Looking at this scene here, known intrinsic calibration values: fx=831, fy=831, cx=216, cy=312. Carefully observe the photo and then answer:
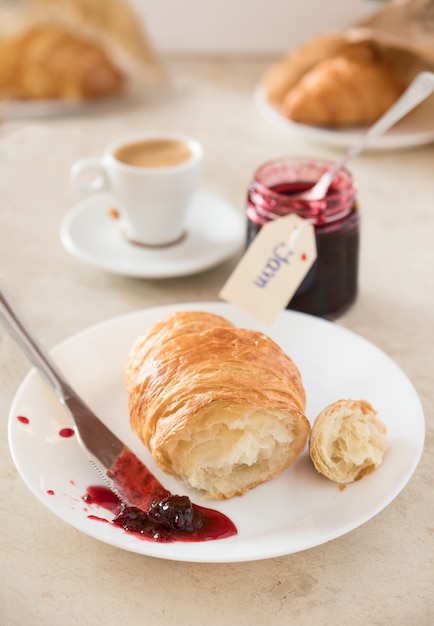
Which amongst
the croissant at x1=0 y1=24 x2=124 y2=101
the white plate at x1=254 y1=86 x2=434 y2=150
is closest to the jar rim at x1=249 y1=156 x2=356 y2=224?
the white plate at x1=254 y1=86 x2=434 y2=150

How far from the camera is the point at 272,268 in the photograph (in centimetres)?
131

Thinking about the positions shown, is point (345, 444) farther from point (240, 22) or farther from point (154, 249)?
point (240, 22)

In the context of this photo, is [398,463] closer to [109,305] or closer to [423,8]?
[109,305]

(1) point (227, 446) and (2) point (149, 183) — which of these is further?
(2) point (149, 183)

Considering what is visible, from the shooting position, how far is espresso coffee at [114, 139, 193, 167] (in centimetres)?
164

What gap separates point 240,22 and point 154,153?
4.18 ft

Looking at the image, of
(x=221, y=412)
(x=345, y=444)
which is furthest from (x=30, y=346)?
(x=345, y=444)

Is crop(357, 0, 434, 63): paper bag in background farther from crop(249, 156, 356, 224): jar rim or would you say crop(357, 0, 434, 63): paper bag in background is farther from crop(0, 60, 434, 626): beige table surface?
crop(249, 156, 356, 224): jar rim

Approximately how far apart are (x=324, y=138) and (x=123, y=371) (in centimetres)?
105

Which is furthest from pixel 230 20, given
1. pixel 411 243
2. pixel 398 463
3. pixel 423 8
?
pixel 398 463

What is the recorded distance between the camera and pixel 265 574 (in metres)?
0.98

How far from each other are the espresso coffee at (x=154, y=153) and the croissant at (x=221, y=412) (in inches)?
24.5

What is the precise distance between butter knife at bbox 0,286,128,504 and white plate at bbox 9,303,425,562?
0.6 inches

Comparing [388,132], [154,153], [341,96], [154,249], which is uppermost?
[154,153]
